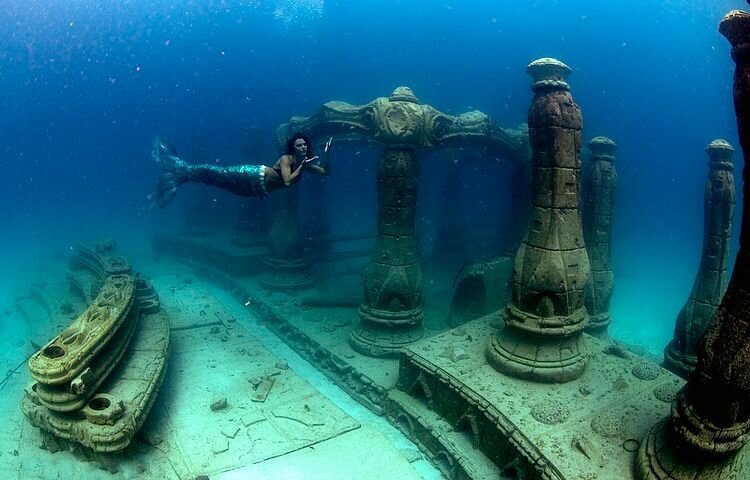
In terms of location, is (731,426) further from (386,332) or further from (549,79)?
(386,332)

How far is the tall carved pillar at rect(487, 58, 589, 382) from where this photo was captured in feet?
20.3

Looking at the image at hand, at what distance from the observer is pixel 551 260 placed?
620 centimetres

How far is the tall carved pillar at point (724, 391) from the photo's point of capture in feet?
11.3

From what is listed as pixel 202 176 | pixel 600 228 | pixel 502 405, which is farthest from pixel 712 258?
pixel 202 176

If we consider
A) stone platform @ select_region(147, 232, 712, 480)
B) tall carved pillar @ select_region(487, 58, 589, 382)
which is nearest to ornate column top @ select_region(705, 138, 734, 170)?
tall carved pillar @ select_region(487, 58, 589, 382)

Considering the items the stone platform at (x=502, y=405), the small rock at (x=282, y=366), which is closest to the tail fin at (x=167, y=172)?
the small rock at (x=282, y=366)

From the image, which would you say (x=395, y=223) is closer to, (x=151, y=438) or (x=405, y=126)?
(x=405, y=126)

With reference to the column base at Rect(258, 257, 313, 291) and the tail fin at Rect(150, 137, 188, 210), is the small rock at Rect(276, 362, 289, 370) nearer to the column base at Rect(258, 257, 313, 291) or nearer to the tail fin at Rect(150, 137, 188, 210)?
the column base at Rect(258, 257, 313, 291)

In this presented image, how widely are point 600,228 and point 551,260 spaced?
4.38 meters

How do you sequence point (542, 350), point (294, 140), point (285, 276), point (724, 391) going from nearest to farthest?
point (724, 391)
point (542, 350)
point (294, 140)
point (285, 276)

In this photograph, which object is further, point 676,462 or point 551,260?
point 551,260

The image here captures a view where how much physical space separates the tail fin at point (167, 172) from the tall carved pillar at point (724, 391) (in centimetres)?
875

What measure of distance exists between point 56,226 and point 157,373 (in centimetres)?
5057

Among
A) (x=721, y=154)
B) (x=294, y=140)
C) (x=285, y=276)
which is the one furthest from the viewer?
(x=285, y=276)
